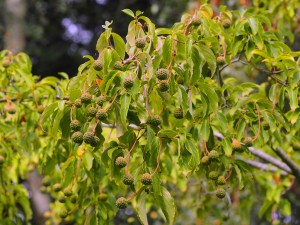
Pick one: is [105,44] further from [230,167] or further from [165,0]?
[165,0]

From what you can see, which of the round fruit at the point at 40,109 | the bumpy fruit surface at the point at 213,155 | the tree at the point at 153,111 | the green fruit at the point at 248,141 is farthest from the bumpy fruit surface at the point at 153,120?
the round fruit at the point at 40,109

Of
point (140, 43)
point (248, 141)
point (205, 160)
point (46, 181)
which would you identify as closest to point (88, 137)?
point (140, 43)

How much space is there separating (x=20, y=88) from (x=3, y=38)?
6.88 m

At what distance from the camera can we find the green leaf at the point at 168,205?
76.7 inches

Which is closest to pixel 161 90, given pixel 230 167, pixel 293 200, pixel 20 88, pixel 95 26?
pixel 230 167

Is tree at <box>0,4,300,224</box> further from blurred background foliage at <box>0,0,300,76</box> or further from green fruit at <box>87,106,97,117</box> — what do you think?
blurred background foliage at <box>0,0,300,76</box>

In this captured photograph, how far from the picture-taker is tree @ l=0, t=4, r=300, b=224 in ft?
6.49

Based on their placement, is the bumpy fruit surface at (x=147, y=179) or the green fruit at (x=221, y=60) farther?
the green fruit at (x=221, y=60)

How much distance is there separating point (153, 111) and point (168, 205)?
0.46 meters

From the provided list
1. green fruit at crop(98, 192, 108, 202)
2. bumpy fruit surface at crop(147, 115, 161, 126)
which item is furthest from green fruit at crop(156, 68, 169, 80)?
green fruit at crop(98, 192, 108, 202)

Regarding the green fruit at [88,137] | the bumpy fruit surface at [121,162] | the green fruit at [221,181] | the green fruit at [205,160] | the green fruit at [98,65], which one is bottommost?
the green fruit at [221,181]

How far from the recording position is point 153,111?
227 centimetres

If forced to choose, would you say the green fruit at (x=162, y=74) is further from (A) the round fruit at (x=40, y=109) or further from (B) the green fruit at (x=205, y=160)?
(A) the round fruit at (x=40, y=109)

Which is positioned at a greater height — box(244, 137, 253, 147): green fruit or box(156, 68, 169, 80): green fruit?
box(156, 68, 169, 80): green fruit
